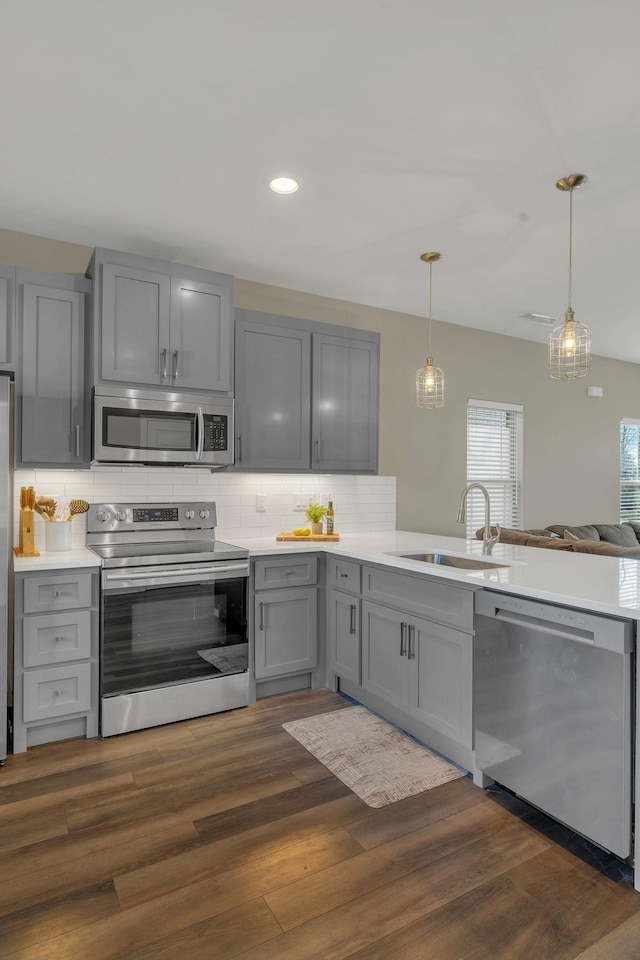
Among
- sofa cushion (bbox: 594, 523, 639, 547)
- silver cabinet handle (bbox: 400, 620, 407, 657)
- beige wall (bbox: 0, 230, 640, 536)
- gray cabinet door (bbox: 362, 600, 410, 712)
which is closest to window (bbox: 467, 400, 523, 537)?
beige wall (bbox: 0, 230, 640, 536)

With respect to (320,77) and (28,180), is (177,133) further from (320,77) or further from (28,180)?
(28,180)

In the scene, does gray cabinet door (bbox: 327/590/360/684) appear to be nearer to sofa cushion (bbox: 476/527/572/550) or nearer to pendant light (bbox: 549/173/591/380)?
sofa cushion (bbox: 476/527/572/550)

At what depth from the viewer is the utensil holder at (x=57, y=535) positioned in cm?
316

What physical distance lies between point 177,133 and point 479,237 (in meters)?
1.85

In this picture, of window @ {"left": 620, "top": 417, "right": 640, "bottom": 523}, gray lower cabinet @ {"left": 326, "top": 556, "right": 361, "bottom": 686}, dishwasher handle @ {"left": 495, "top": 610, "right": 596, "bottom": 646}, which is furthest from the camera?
window @ {"left": 620, "top": 417, "right": 640, "bottom": 523}

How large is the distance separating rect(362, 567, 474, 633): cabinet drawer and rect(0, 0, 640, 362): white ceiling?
1946 mm

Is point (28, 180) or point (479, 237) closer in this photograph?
point (28, 180)

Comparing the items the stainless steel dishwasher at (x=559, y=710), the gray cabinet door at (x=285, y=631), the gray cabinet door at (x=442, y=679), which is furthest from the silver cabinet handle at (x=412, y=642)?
the gray cabinet door at (x=285, y=631)

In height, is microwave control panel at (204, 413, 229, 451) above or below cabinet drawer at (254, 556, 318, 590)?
above

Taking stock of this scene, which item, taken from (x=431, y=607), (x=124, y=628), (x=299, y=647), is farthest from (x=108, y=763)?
(x=431, y=607)

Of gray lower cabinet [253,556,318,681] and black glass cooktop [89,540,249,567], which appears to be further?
gray lower cabinet [253,556,318,681]

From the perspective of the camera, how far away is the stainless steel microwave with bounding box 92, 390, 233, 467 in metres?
3.17

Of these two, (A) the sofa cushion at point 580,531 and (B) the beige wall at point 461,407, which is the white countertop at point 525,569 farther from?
(A) the sofa cushion at point 580,531

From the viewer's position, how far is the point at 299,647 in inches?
140
